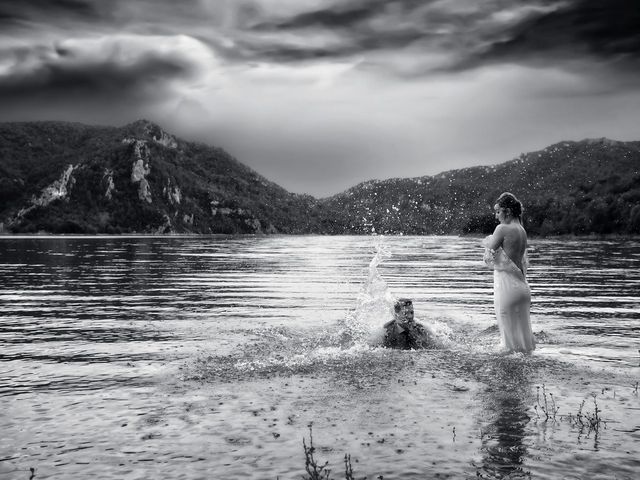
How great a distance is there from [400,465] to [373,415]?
1.82m

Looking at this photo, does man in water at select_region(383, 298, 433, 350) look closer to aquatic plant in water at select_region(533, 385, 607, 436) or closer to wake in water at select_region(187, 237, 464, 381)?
wake in water at select_region(187, 237, 464, 381)

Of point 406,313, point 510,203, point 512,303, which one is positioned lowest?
point 406,313

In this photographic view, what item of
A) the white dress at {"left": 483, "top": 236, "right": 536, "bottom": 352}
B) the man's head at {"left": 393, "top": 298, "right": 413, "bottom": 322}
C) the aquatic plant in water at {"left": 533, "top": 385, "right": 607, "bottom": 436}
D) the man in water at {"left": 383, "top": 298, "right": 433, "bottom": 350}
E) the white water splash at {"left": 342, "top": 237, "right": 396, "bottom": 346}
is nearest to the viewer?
the aquatic plant in water at {"left": 533, "top": 385, "right": 607, "bottom": 436}

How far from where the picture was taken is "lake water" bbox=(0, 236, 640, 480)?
6.54 metres

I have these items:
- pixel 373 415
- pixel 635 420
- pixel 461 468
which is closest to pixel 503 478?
pixel 461 468

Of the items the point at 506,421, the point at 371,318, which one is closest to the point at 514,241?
the point at 371,318

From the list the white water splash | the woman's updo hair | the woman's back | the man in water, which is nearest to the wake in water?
the white water splash

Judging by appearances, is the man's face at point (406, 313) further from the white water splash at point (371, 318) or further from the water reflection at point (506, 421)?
the water reflection at point (506, 421)

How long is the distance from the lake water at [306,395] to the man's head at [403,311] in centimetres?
85

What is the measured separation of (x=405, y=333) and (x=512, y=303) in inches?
102

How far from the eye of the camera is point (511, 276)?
42.5 feet

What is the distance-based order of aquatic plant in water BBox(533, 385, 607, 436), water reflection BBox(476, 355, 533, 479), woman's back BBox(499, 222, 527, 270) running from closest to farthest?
1. water reflection BBox(476, 355, 533, 479)
2. aquatic plant in water BBox(533, 385, 607, 436)
3. woman's back BBox(499, 222, 527, 270)

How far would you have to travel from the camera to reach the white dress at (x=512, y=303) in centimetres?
1266

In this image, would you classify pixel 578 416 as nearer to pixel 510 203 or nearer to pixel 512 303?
pixel 512 303
